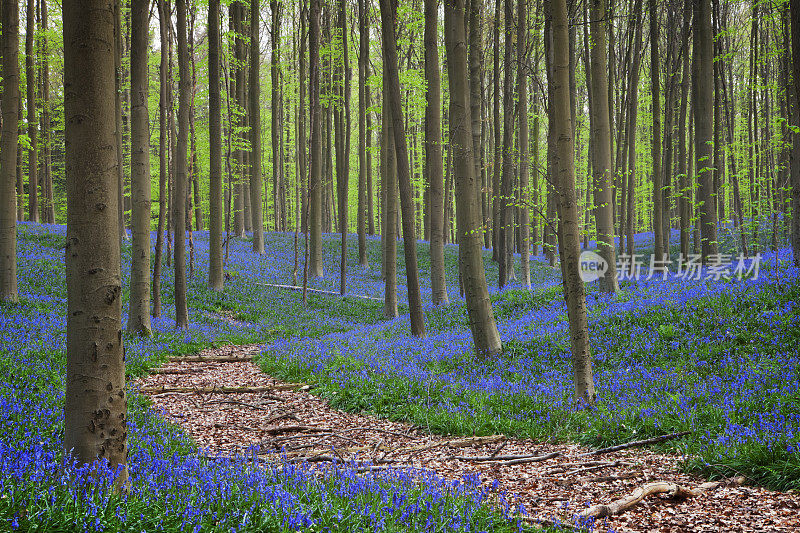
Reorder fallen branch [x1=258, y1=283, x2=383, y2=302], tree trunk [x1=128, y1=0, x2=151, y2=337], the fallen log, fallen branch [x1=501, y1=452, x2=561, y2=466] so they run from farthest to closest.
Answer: fallen branch [x1=258, y1=283, x2=383, y2=302], tree trunk [x1=128, y1=0, x2=151, y2=337], the fallen log, fallen branch [x1=501, y1=452, x2=561, y2=466]

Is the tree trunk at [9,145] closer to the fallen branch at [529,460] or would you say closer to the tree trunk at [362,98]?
the tree trunk at [362,98]

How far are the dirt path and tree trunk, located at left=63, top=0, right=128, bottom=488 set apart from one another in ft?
7.83

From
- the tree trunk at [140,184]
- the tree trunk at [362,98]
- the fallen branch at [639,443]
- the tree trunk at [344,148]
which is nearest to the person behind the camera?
the fallen branch at [639,443]

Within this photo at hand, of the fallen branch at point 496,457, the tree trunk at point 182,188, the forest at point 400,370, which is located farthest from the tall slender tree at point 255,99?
the fallen branch at point 496,457

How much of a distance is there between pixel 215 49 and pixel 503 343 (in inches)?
635

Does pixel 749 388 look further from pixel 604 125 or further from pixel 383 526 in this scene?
pixel 604 125

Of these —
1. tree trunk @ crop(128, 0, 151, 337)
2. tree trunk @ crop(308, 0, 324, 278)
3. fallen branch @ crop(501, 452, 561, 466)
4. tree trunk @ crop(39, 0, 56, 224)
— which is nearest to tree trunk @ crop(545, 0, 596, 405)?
fallen branch @ crop(501, 452, 561, 466)

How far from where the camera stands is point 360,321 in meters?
21.1

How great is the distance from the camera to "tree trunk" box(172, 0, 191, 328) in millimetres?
15250

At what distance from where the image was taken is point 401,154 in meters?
14.3

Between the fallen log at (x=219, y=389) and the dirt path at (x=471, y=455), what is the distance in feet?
0.09

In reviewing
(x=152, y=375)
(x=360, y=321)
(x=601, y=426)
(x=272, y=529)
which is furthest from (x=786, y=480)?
(x=360, y=321)

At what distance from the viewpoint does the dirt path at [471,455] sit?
4.31 m

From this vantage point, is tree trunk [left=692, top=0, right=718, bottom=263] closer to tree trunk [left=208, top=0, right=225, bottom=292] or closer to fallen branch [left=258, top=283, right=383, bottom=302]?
fallen branch [left=258, top=283, right=383, bottom=302]
